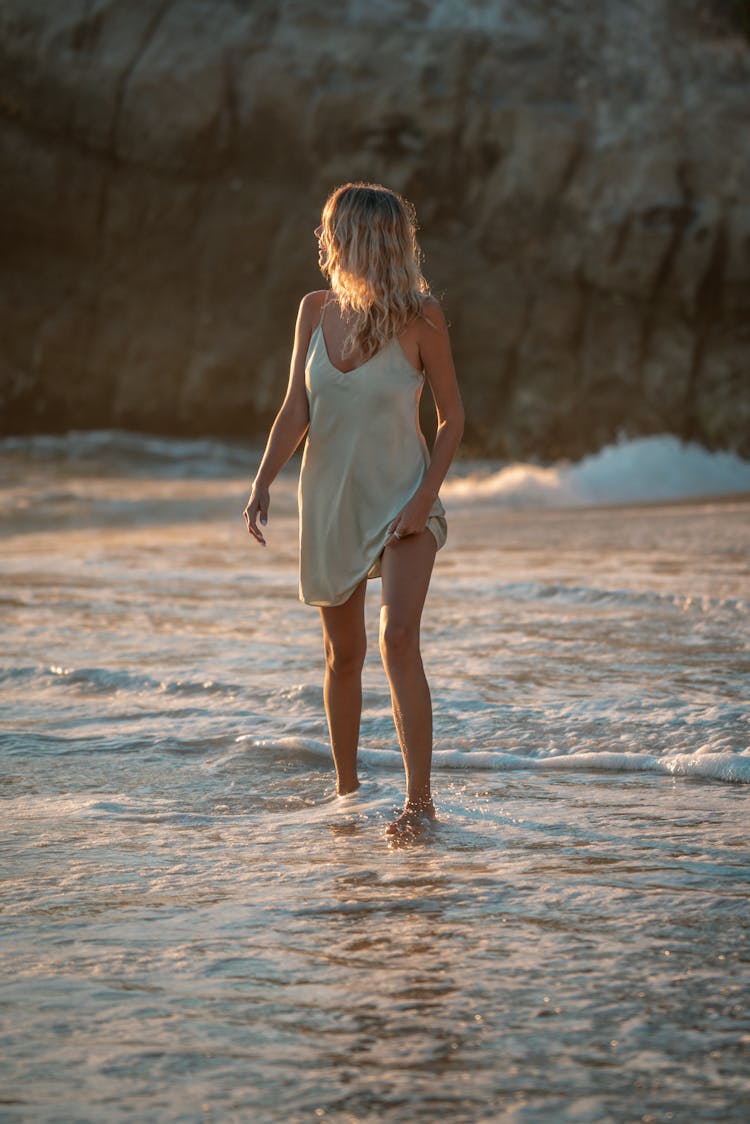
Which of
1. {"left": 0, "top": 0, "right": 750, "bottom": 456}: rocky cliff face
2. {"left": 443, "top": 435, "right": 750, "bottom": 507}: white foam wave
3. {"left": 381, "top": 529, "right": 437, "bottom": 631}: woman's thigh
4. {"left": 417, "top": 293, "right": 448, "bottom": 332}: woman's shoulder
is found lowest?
{"left": 443, "top": 435, "right": 750, "bottom": 507}: white foam wave

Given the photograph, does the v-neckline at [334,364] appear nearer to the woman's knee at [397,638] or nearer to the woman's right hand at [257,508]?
the woman's right hand at [257,508]

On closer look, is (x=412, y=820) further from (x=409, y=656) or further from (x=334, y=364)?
(x=334, y=364)

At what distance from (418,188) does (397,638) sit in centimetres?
1796

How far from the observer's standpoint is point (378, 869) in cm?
369

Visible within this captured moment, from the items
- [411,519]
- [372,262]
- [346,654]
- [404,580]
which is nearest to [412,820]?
[346,654]

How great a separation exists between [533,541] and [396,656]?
24.4ft

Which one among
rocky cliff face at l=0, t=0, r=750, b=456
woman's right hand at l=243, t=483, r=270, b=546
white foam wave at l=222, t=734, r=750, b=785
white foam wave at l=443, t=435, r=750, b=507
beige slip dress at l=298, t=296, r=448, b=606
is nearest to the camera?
beige slip dress at l=298, t=296, r=448, b=606

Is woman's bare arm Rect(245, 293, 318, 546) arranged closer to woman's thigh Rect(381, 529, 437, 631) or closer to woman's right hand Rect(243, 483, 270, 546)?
woman's right hand Rect(243, 483, 270, 546)

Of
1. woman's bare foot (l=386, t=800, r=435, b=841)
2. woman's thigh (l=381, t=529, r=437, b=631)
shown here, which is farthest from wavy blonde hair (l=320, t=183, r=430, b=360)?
woman's bare foot (l=386, t=800, r=435, b=841)

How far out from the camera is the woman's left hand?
13.3 ft

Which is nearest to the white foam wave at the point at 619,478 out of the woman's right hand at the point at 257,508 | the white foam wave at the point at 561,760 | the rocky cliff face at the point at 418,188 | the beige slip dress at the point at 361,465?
the rocky cliff face at the point at 418,188

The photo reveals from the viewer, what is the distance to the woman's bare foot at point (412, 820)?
157 inches

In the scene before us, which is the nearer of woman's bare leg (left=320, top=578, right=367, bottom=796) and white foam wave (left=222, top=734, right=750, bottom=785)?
woman's bare leg (left=320, top=578, right=367, bottom=796)

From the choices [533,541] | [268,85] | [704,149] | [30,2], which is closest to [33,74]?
[30,2]
